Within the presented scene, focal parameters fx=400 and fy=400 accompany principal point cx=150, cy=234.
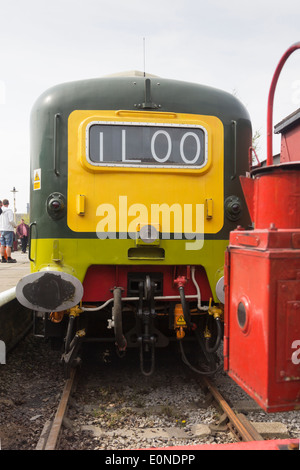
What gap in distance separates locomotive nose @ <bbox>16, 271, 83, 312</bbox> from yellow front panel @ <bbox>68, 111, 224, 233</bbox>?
1.73ft

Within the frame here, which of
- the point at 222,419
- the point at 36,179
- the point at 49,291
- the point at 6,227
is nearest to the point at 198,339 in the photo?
the point at 222,419

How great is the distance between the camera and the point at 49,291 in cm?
367

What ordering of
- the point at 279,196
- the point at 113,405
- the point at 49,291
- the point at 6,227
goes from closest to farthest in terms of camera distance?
the point at 279,196 < the point at 49,291 < the point at 113,405 < the point at 6,227

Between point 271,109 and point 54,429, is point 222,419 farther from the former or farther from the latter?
point 271,109

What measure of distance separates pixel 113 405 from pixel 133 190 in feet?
6.88

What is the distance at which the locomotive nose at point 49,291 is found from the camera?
366cm

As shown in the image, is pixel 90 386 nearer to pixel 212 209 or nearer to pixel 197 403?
pixel 197 403

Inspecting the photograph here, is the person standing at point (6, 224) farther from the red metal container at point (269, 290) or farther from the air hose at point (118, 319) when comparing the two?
the red metal container at point (269, 290)

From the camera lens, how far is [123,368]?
193 inches

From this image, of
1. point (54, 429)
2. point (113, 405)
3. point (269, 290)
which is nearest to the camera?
point (269, 290)

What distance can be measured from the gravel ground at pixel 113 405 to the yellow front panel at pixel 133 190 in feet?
5.56

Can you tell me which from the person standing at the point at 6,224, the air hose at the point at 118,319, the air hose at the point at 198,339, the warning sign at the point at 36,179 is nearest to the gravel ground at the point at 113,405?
the air hose at the point at 198,339
